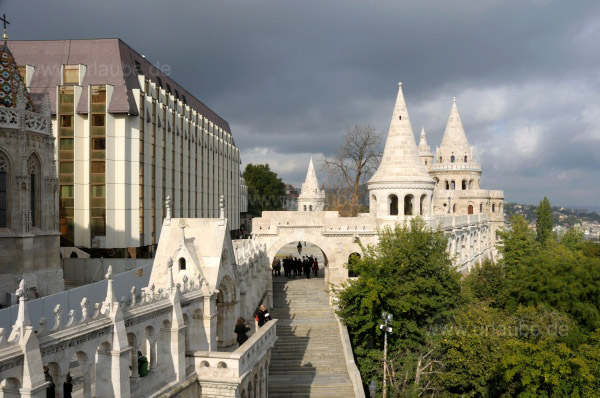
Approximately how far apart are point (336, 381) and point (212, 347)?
7.48m

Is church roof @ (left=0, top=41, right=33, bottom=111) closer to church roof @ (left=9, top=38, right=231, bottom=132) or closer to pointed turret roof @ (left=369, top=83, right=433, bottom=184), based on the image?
church roof @ (left=9, top=38, right=231, bottom=132)

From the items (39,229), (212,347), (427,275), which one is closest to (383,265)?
(427,275)

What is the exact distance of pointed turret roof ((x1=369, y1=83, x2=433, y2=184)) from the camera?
3366 cm

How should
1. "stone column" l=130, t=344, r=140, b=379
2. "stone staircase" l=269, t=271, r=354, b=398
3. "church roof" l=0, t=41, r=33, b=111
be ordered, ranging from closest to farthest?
"stone column" l=130, t=344, r=140, b=379
"church roof" l=0, t=41, r=33, b=111
"stone staircase" l=269, t=271, r=354, b=398

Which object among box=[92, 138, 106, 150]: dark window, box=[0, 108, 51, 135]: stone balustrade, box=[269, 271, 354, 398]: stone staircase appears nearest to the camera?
box=[0, 108, 51, 135]: stone balustrade

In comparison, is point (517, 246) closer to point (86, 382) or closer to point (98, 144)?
point (98, 144)

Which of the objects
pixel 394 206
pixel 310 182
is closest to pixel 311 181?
pixel 310 182

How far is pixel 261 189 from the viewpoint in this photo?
9631cm

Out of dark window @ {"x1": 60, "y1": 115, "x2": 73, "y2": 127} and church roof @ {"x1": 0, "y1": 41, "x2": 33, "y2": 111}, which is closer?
church roof @ {"x1": 0, "y1": 41, "x2": 33, "y2": 111}

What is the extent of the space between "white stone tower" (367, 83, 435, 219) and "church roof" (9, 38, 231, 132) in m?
17.0

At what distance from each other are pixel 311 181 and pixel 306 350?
137ft

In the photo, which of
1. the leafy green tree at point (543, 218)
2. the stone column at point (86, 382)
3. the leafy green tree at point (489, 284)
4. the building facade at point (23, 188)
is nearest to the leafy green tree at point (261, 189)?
the leafy green tree at point (543, 218)

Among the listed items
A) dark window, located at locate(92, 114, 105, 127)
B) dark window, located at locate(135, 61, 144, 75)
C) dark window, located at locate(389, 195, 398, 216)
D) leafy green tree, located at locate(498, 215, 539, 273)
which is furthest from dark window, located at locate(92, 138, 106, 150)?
leafy green tree, located at locate(498, 215, 539, 273)

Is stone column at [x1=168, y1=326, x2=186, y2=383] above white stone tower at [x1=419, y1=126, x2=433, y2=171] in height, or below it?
below
